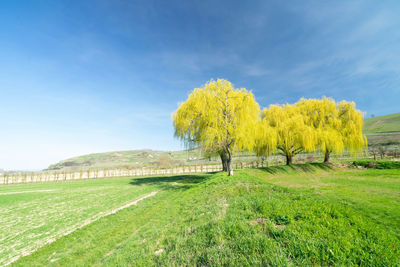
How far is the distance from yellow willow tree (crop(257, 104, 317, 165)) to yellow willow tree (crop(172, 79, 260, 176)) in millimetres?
6764

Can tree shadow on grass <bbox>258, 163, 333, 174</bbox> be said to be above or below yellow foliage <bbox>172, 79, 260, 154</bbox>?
below

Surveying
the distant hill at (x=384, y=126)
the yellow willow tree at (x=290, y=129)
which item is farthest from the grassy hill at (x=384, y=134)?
the yellow willow tree at (x=290, y=129)

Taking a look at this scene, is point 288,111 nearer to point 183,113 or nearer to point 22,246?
point 183,113

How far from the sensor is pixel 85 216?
11.7 metres

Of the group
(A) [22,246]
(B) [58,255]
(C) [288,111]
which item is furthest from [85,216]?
(C) [288,111]

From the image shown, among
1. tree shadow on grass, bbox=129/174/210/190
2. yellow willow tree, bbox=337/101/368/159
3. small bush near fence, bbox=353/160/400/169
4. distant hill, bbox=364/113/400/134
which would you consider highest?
distant hill, bbox=364/113/400/134

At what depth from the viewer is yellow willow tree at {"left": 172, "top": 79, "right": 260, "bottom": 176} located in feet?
56.3

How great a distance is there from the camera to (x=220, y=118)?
17.4 m

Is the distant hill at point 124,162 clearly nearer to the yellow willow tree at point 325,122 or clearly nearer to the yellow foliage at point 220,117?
the yellow foliage at point 220,117

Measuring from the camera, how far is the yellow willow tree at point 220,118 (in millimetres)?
17156

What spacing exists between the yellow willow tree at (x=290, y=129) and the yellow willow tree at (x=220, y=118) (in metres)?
6.76

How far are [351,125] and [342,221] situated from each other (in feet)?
95.1

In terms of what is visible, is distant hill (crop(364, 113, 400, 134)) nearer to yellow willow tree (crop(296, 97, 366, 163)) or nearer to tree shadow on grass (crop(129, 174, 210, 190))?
yellow willow tree (crop(296, 97, 366, 163))

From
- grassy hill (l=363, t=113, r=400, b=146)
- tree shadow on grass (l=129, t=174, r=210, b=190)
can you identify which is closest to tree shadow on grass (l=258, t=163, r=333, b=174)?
tree shadow on grass (l=129, t=174, r=210, b=190)
